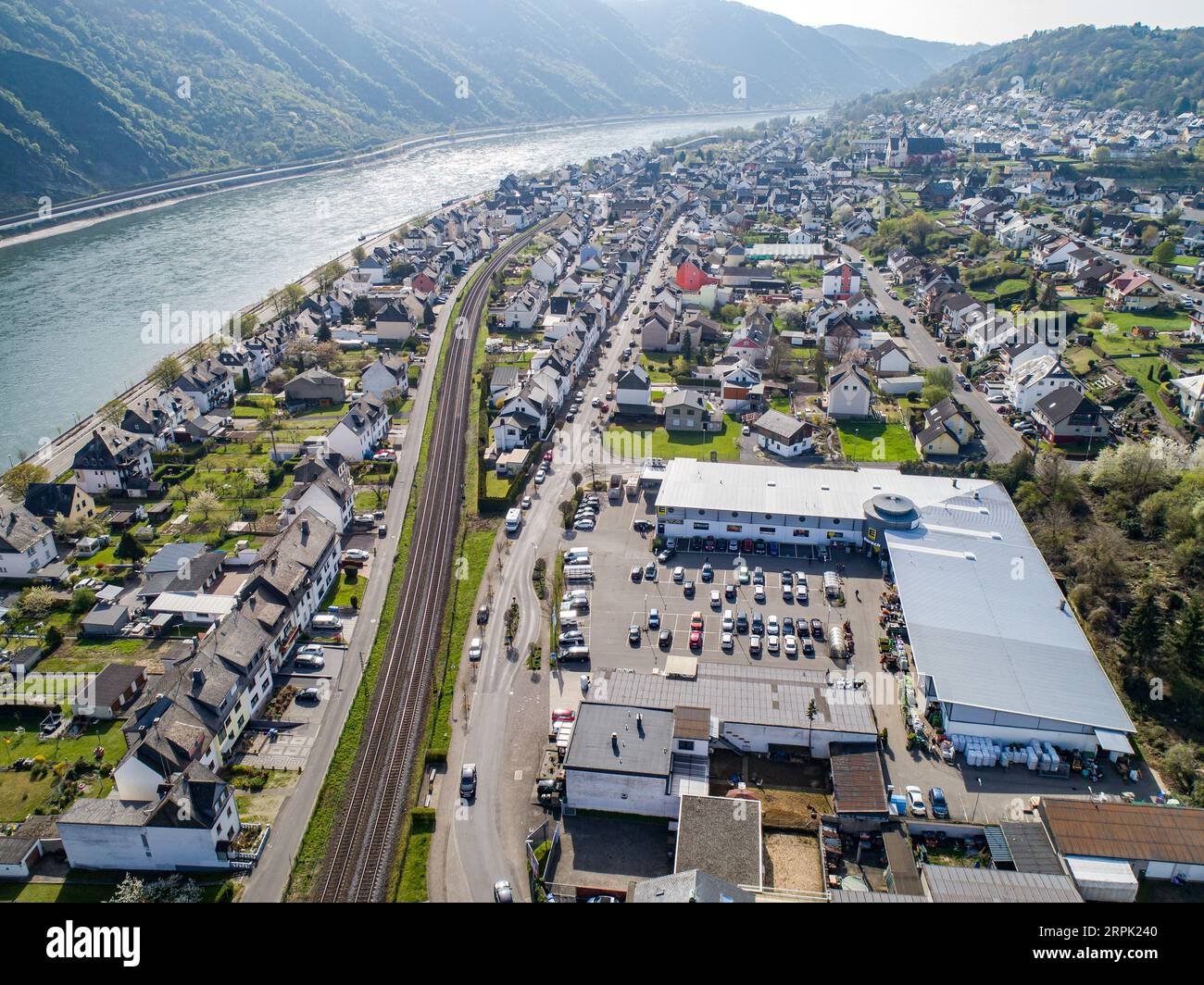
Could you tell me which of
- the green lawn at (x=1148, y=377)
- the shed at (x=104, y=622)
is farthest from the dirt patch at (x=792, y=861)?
the green lawn at (x=1148, y=377)

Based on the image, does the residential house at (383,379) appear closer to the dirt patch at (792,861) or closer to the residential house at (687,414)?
the residential house at (687,414)

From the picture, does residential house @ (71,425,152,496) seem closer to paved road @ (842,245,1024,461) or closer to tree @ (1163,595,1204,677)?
paved road @ (842,245,1024,461)

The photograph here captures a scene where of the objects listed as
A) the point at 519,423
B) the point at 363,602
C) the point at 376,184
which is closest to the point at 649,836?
the point at 363,602

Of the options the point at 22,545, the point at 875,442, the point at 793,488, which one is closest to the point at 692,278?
the point at 875,442

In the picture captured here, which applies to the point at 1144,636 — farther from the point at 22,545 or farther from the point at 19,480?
the point at 19,480
